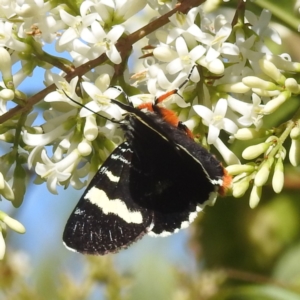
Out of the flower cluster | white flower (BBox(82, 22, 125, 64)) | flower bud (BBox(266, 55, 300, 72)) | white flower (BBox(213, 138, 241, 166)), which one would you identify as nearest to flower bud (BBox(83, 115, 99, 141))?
the flower cluster

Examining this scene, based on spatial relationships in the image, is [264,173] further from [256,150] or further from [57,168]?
[57,168]

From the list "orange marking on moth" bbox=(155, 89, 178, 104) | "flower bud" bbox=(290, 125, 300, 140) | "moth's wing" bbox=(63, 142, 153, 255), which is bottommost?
"moth's wing" bbox=(63, 142, 153, 255)

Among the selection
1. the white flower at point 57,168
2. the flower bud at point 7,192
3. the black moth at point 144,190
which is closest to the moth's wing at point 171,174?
the black moth at point 144,190

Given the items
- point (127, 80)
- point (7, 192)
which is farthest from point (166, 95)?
point (7, 192)

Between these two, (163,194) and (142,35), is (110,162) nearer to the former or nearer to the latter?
(163,194)

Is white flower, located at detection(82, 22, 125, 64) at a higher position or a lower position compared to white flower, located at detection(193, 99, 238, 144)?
higher

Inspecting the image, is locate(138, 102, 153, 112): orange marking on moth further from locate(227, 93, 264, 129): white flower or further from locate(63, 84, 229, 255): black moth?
locate(227, 93, 264, 129): white flower
